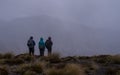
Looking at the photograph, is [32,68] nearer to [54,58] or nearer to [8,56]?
[54,58]

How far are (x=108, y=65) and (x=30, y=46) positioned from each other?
27.2 feet

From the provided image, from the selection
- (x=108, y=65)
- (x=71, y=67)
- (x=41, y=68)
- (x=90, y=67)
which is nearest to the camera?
(x=71, y=67)

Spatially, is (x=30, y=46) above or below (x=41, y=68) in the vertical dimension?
above

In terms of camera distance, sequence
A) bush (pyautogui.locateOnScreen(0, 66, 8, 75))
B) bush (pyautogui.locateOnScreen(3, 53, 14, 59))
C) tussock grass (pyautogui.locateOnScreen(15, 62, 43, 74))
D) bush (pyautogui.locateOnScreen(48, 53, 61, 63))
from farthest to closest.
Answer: bush (pyautogui.locateOnScreen(3, 53, 14, 59)) < bush (pyautogui.locateOnScreen(48, 53, 61, 63)) < tussock grass (pyautogui.locateOnScreen(15, 62, 43, 74)) < bush (pyautogui.locateOnScreen(0, 66, 8, 75))

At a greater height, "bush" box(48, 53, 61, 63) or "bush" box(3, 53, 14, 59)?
"bush" box(3, 53, 14, 59)

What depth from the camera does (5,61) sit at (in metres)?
32.1

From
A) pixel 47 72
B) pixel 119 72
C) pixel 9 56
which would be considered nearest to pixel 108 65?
pixel 119 72

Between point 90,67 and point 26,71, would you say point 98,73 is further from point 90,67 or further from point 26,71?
point 26,71

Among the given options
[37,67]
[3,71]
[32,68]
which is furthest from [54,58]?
[3,71]

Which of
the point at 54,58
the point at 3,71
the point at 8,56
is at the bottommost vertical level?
the point at 3,71

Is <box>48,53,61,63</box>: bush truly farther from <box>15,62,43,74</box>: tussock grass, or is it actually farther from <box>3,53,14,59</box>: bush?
<box>15,62,43,74</box>: tussock grass

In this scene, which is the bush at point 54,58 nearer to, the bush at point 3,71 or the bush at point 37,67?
the bush at point 37,67

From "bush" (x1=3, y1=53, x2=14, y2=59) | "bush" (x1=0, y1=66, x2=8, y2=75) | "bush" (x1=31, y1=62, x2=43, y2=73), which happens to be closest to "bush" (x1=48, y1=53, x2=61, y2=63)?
"bush" (x1=3, y1=53, x2=14, y2=59)

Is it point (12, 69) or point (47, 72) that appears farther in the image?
point (12, 69)
